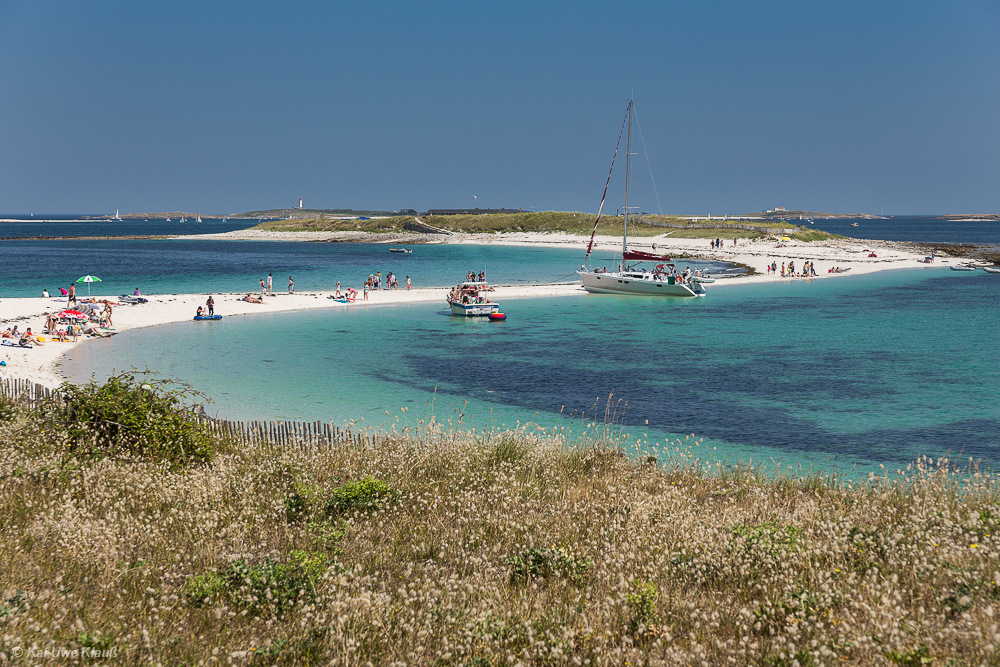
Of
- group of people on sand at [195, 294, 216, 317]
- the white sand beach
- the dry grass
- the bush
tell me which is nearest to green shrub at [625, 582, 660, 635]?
the dry grass

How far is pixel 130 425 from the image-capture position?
1198cm

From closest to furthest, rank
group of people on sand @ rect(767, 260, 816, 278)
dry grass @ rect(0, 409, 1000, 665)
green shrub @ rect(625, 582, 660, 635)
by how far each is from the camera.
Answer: dry grass @ rect(0, 409, 1000, 665) < green shrub @ rect(625, 582, 660, 635) < group of people on sand @ rect(767, 260, 816, 278)

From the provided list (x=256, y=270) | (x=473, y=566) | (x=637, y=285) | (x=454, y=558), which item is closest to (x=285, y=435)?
(x=454, y=558)

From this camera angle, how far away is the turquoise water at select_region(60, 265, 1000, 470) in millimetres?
20609

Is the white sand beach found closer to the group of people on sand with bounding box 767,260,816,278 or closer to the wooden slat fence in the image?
the group of people on sand with bounding box 767,260,816,278

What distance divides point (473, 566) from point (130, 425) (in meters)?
7.34

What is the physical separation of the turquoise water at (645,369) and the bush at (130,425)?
7.74m

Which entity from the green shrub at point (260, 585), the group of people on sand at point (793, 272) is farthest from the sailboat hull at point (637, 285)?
the green shrub at point (260, 585)

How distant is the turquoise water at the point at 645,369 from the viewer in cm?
2061

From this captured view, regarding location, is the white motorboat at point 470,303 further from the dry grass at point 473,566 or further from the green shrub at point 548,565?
the green shrub at point 548,565

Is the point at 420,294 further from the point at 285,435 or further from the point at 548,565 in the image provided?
the point at 548,565

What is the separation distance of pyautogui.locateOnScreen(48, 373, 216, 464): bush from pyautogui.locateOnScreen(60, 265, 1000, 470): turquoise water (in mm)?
7740

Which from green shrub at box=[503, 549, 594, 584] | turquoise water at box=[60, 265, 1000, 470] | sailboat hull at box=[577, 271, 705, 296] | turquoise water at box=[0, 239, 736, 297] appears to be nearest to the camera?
green shrub at box=[503, 549, 594, 584]

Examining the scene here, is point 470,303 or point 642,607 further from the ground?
point 642,607
